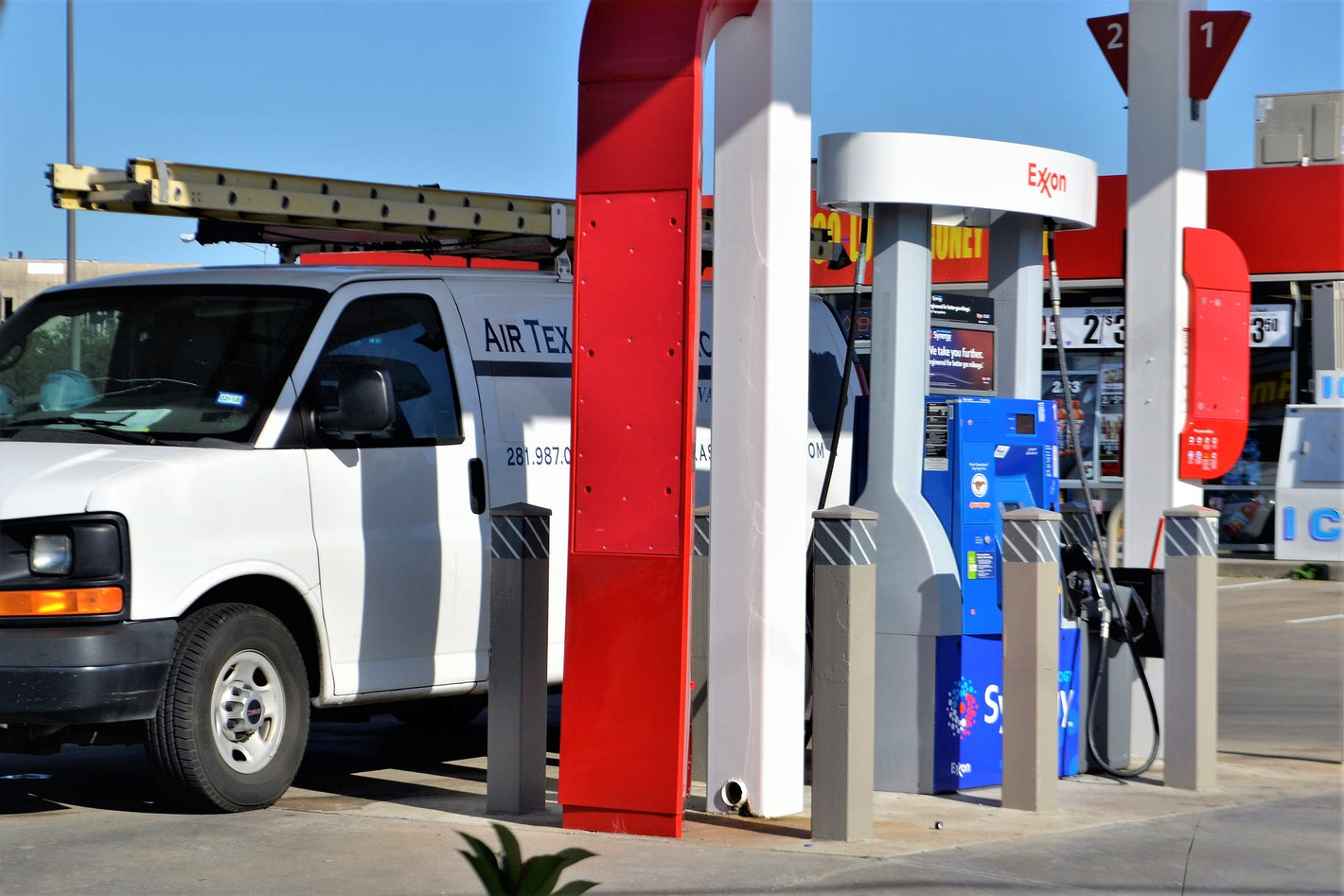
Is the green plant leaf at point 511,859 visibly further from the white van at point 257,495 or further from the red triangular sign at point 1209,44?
the red triangular sign at point 1209,44

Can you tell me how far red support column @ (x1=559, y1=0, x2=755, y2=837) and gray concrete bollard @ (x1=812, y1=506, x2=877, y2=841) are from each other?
0.50 meters

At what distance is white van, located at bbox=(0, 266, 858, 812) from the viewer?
6.14 meters

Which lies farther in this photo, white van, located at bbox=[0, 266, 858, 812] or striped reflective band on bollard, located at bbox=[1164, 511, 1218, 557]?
striped reflective band on bollard, located at bbox=[1164, 511, 1218, 557]

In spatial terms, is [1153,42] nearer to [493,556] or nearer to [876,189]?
[876,189]

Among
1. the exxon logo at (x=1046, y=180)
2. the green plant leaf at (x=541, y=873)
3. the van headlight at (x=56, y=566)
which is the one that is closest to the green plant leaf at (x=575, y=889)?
the green plant leaf at (x=541, y=873)

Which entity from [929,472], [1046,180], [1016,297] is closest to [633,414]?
[929,472]

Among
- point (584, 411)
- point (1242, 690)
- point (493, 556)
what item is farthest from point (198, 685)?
point (1242, 690)

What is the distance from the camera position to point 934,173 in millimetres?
7379

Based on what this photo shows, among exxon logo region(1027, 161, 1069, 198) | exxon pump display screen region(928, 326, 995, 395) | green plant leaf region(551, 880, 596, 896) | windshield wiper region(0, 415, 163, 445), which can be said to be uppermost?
exxon logo region(1027, 161, 1069, 198)

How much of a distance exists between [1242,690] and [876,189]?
5.52 meters

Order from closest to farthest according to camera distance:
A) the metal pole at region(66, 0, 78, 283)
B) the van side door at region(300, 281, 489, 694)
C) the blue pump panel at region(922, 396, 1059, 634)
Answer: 1. the van side door at region(300, 281, 489, 694)
2. the blue pump panel at region(922, 396, 1059, 634)
3. the metal pole at region(66, 0, 78, 283)

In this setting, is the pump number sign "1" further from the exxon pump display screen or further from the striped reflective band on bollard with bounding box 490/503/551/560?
the striped reflective band on bollard with bounding box 490/503/551/560

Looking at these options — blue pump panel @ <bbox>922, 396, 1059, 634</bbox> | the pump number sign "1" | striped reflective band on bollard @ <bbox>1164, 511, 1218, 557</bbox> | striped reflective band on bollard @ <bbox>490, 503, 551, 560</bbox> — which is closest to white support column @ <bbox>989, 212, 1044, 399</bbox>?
blue pump panel @ <bbox>922, 396, 1059, 634</bbox>

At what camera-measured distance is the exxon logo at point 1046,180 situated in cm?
760
